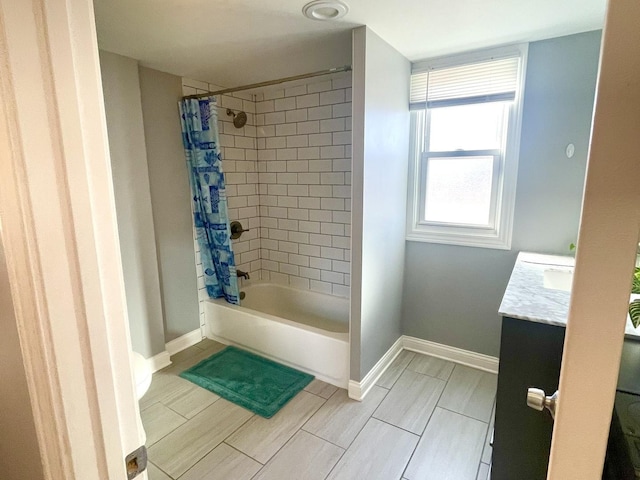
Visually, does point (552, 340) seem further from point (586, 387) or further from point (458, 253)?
point (458, 253)

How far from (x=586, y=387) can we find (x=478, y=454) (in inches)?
66.6

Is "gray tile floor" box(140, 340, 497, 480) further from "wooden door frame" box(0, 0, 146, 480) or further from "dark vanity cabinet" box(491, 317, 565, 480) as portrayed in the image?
"wooden door frame" box(0, 0, 146, 480)

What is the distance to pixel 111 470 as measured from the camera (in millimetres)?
626

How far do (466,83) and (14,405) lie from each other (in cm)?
277

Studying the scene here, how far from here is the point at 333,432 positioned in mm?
1969

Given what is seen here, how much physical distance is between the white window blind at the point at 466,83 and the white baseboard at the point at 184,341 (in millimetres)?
2670

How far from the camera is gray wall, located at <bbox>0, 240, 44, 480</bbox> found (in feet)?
2.10

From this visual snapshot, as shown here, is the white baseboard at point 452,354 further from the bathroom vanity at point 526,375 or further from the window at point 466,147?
the bathroom vanity at point 526,375

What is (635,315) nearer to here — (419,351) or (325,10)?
(325,10)

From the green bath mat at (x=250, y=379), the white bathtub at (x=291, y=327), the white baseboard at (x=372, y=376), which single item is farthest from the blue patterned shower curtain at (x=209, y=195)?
the white baseboard at (x=372, y=376)

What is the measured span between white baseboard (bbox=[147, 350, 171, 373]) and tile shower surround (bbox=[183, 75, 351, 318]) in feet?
1.94

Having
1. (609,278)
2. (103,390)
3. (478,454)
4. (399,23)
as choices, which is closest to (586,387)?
(609,278)

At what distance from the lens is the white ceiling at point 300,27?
163 centimetres

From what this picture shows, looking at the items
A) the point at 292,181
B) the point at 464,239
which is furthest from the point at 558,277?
the point at 292,181
